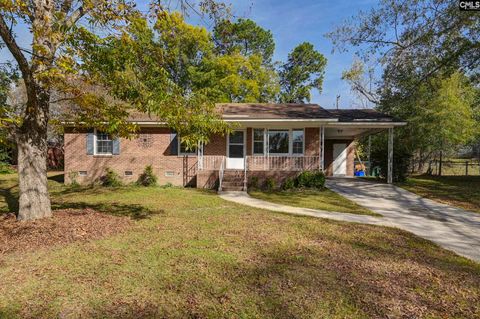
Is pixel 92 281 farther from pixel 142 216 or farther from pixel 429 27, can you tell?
pixel 429 27

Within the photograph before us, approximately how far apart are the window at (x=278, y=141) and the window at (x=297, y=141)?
333 mm

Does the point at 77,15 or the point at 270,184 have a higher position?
the point at 77,15

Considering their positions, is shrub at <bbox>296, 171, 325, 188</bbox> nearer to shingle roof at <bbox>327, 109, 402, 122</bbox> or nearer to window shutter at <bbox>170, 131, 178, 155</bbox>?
shingle roof at <bbox>327, 109, 402, 122</bbox>

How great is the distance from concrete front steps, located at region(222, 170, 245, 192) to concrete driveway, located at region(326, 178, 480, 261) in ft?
13.6

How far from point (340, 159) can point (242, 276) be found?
16112 mm

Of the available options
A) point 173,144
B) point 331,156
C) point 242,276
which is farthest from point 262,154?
point 242,276

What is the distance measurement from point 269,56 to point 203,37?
8.73m

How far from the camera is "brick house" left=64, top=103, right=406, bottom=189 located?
1391 centimetres

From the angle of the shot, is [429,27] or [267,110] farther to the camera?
[267,110]

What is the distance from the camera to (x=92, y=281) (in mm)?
3764

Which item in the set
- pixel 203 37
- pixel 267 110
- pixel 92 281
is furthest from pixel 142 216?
pixel 203 37

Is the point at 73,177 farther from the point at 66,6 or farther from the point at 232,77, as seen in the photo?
the point at 232,77

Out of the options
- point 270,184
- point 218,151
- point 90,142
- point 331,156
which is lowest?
point 270,184

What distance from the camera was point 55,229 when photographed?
5773 millimetres
